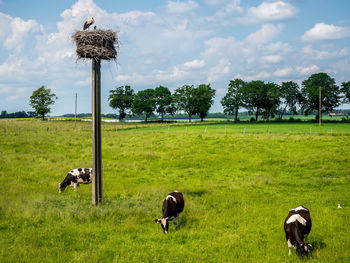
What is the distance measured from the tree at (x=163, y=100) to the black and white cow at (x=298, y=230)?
103 metres

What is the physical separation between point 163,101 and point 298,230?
104102 mm

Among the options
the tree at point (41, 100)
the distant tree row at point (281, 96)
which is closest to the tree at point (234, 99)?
the distant tree row at point (281, 96)

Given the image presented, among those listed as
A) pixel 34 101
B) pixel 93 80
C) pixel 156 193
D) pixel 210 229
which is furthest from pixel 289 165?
pixel 34 101

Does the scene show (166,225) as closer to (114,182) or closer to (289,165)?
(114,182)

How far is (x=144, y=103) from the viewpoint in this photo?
108m

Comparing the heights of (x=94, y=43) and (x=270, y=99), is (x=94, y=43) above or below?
below

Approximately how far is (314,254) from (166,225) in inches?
171

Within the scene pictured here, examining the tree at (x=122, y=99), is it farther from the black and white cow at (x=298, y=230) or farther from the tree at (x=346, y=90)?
the black and white cow at (x=298, y=230)

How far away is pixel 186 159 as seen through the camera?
26078 millimetres

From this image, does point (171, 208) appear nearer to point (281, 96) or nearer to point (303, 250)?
point (303, 250)

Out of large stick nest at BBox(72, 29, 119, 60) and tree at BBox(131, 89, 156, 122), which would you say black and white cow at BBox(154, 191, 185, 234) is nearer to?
large stick nest at BBox(72, 29, 119, 60)

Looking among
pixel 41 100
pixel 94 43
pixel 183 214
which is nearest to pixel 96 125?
pixel 94 43

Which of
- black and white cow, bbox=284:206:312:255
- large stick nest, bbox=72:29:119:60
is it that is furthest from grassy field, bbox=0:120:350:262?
large stick nest, bbox=72:29:119:60

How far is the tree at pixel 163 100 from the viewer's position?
112 m
